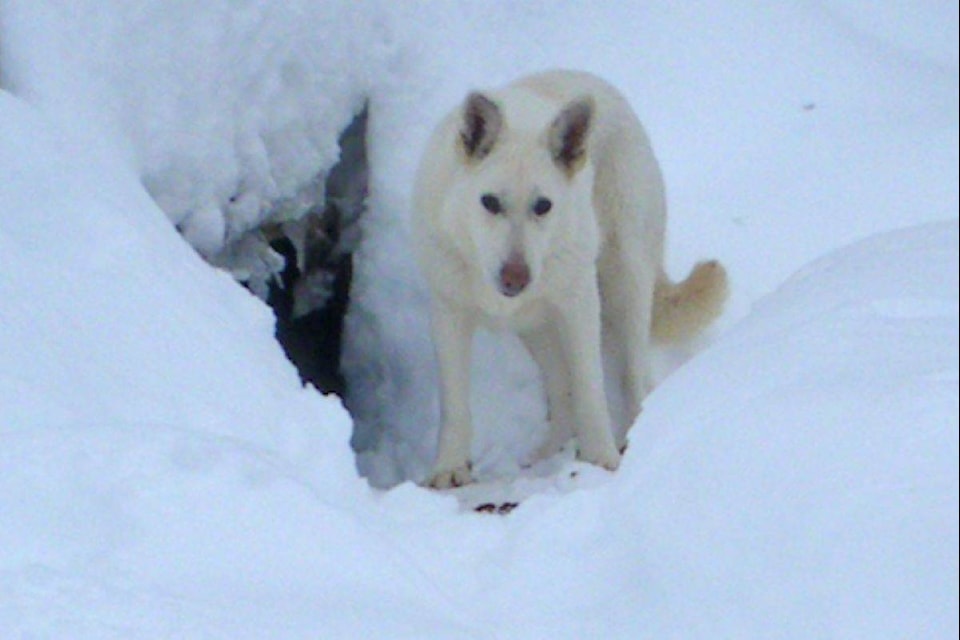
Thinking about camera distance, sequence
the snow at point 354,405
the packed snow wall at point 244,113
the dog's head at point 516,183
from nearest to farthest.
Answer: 1. the snow at point 354,405
2. the packed snow wall at point 244,113
3. the dog's head at point 516,183

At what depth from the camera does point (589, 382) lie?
4.73m

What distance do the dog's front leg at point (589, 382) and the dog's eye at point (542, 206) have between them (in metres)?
0.40

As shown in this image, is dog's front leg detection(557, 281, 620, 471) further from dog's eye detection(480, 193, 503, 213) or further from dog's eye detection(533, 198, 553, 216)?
dog's eye detection(480, 193, 503, 213)

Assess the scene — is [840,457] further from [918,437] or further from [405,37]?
[405,37]

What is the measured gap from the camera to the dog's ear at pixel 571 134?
434 centimetres

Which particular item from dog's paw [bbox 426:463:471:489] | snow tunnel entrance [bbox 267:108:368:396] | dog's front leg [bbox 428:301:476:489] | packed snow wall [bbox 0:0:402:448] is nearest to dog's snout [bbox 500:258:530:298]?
dog's front leg [bbox 428:301:476:489]

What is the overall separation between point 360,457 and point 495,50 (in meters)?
1.88

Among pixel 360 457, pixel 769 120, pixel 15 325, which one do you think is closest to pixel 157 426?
pixel 15 325

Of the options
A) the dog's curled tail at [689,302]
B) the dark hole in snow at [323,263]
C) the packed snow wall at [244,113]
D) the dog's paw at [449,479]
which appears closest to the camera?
the packed snow wall at [244,113]

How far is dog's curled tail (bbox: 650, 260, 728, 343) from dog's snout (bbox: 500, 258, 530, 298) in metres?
1.05

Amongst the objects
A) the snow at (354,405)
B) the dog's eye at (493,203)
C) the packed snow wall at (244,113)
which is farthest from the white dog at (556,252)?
the packed snow wall at (244,113)

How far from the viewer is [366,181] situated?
5.61 m

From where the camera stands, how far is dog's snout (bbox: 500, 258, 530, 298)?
418 centimetres

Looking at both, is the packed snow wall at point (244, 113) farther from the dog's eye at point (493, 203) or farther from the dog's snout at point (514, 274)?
the dog's snout at point (514, 274)
